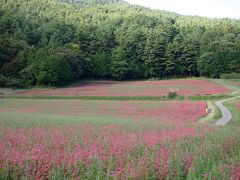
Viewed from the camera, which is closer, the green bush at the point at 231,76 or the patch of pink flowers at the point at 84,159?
the patch of pink flowers at the point at 84,159

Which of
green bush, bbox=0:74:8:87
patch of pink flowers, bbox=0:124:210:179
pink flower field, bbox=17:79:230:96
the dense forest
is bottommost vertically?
pink flower field, bbox=17:79:230:96

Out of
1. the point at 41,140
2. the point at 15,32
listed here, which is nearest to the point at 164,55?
the point at 15,32

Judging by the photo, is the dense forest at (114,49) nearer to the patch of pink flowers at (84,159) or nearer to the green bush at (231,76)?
the green bush at (231,76)

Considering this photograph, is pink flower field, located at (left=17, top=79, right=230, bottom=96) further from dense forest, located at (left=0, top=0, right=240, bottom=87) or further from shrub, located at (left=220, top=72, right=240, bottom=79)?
shrub, located at (left=220, top=72, right=240, bottom=79)

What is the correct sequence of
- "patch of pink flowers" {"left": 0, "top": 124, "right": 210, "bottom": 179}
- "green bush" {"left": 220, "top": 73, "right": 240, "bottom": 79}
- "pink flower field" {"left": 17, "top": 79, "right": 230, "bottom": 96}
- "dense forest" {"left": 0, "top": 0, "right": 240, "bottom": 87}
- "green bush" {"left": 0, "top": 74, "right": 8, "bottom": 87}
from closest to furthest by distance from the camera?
"patch of pink flowers" {"left": 0, "top": 124, "right": 210, "bottom": 179}, "pink flower field" {"left": 17, "top": 79, "right": 230, "bottom": 96}, "green bush" {"left": 0, "top": 74, "right": 8, "bottom": 87}, "dense forest" {"left": 0, "top": 0, "right": 240, "bottom": 87}, "green bush" {"left": 220, "top": 73, "right": 240, "bottom": 79}

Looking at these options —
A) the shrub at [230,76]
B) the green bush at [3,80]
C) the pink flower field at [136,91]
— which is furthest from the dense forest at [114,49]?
the pink flower field at [136,91]

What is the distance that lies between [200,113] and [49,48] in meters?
72.1

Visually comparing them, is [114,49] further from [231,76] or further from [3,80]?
[3,80]

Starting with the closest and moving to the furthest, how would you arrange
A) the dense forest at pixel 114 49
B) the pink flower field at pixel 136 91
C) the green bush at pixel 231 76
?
the pink flower field at pixel 136 91 < the dense forest at pixel 114 49 < the green bush at pixel 231 76

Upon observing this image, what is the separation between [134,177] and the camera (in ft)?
29.6

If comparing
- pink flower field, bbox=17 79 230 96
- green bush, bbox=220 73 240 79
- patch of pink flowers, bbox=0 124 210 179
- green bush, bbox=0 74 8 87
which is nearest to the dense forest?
green bush, bbox=220 73 240 79

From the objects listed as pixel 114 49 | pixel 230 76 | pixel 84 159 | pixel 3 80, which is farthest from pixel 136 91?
pixel 84 159

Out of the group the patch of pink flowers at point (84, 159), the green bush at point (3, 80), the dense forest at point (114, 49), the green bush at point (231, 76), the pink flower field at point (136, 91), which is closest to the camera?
the patch of pink flowers at point (84, 159)

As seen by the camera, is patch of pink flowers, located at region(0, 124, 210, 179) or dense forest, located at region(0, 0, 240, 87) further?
dense forest, located at region(0, 0, 240, 87)
